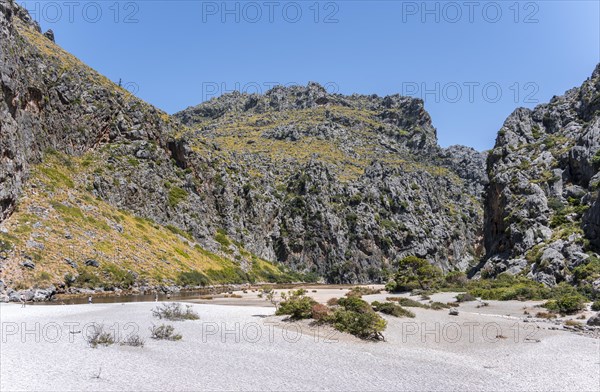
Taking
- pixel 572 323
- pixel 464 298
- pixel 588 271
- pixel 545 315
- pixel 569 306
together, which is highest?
pixel 588 271

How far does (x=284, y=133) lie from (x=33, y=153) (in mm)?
129399

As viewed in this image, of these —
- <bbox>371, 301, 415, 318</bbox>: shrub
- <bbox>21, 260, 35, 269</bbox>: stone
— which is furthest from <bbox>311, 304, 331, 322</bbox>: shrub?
<bbox>21, 260, 35, 269</bbox>: stone

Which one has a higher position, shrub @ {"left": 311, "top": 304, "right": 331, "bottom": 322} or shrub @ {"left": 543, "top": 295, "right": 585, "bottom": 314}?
shrub @ {"left": 311, "top": 304, "right": 331, "bottom": 322}

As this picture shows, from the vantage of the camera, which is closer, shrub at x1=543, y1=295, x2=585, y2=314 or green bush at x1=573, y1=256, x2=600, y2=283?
shrub at x1=543, y1=295, x2=585, y2=314

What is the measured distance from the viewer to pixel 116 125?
85062 mm

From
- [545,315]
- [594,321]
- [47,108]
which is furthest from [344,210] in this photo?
[594,321]

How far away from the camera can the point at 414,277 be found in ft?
198

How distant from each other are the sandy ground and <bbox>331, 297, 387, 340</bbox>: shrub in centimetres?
63

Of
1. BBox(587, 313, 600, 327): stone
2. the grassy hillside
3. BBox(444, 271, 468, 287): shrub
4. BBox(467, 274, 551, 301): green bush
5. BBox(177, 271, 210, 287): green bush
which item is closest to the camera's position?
BBox(587, 313, 600, 327): stone

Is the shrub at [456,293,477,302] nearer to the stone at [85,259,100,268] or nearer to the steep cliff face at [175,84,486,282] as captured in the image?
the stone at [85,259,100,268]

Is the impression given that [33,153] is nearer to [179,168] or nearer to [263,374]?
[179,168]

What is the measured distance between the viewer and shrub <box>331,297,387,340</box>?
828 inches

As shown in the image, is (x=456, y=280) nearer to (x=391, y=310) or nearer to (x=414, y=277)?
(x=414, y=277)

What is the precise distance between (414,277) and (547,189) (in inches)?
1054
